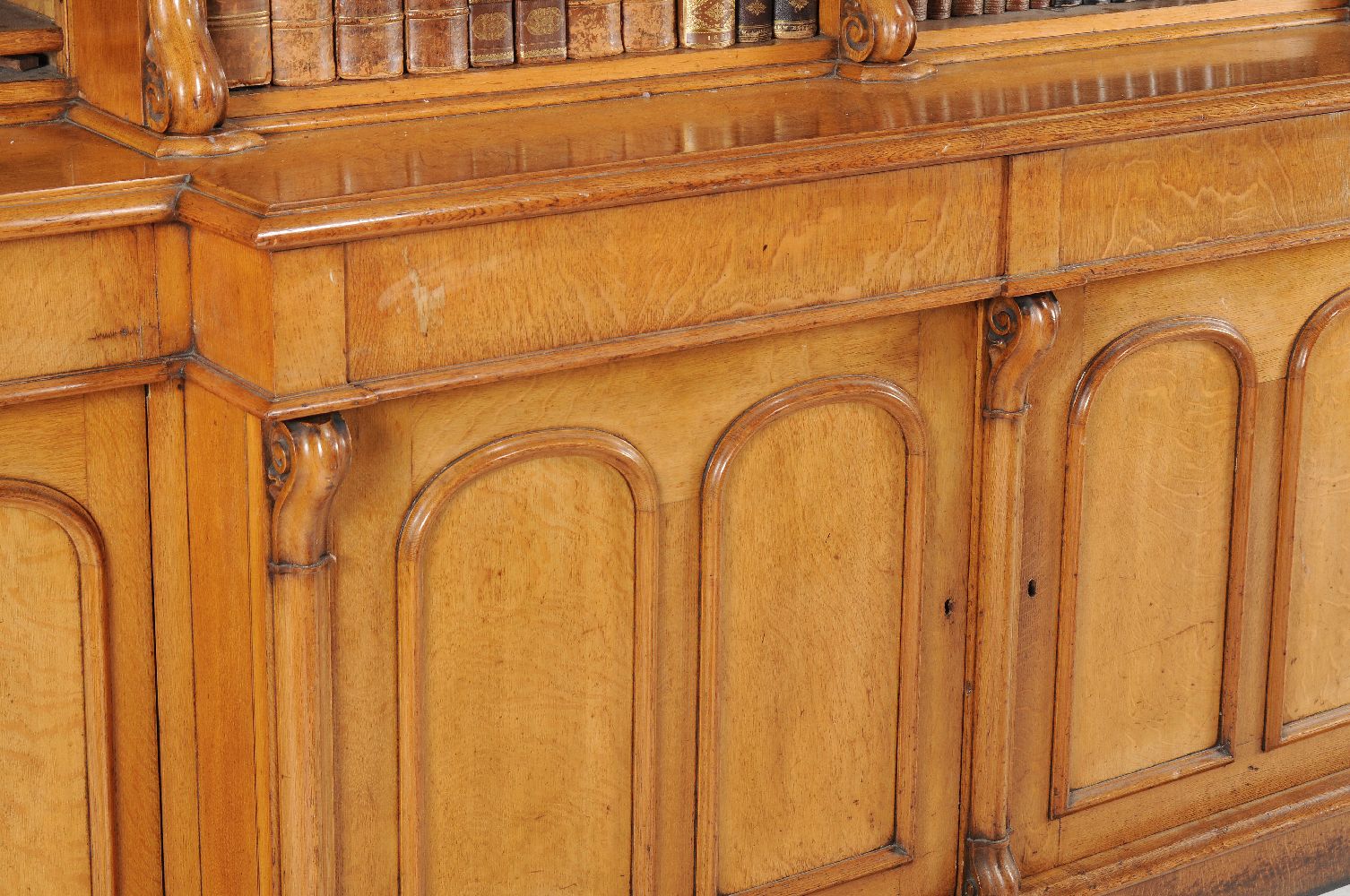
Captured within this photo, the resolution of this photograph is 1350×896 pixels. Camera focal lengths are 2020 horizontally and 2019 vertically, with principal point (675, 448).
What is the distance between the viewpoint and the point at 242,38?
2.21m

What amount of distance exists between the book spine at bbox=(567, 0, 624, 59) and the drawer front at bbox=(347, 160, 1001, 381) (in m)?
0.39

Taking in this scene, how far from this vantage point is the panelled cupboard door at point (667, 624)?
2133mm

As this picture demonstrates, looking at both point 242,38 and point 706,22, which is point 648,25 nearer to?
point 706,22

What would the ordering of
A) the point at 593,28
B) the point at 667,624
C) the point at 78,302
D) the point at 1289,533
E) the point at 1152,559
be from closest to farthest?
the point at 78,302
the point at 667,624
the point at 593,28
the point at 1152,559
the point at 1289,533

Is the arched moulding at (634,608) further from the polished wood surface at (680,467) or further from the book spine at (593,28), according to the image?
the book spine at (593,28)

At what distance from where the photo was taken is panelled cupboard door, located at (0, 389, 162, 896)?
79.5 inches

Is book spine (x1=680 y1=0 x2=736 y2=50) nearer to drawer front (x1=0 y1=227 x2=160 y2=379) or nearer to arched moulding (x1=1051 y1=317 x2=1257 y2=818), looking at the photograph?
arched moulding (x1=1051 y1=317 x2=1257 y2=818)

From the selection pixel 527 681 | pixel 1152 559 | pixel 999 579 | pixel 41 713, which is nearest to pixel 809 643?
pixel 999 579

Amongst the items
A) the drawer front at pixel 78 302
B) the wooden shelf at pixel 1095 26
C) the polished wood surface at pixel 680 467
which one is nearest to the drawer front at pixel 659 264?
the polished wood surface at pixel 680 467

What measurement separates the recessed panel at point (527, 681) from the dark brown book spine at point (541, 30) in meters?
0.52

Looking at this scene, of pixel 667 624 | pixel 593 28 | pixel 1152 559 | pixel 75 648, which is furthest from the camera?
pixel 1152 559

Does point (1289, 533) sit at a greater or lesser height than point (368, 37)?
lesser

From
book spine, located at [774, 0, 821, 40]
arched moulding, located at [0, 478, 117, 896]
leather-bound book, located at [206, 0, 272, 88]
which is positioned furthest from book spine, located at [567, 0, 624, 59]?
arched moulding, located at [0, 478, 117, 896]

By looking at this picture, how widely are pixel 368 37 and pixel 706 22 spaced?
0.45m
